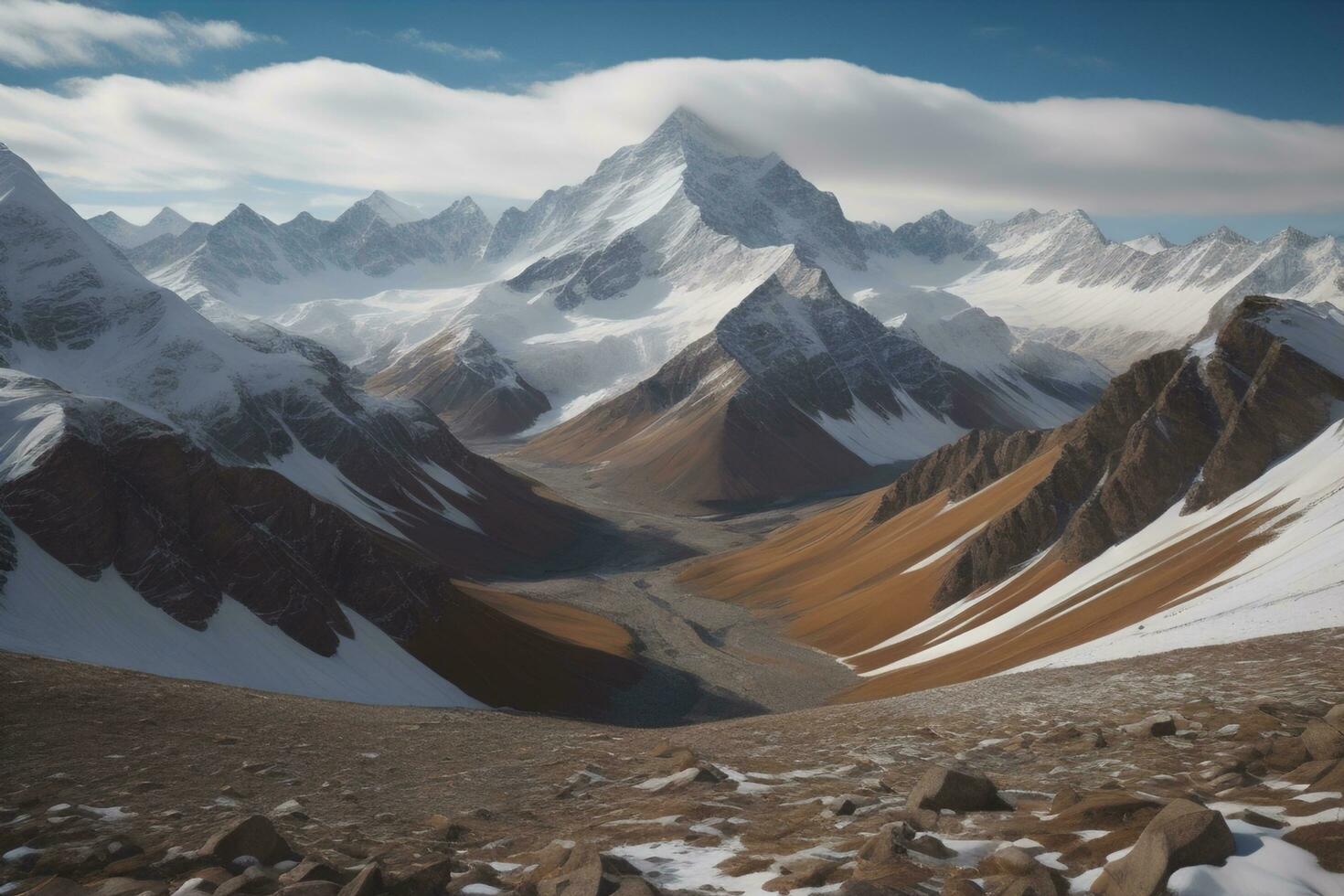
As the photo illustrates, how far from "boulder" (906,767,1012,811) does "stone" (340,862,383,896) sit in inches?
310

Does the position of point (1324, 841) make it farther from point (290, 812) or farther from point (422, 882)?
point (290, 812)

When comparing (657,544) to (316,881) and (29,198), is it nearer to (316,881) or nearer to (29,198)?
(29,198)

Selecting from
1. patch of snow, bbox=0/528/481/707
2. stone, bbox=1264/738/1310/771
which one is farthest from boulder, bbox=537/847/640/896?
patch of snow, bbox=0/528/481/707

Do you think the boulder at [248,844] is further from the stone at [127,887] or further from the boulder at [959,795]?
the boulder at [959,795]

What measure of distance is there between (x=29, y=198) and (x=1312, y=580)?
137366 millimetres

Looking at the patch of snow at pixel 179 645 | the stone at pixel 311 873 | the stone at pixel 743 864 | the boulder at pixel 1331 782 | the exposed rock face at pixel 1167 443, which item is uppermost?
the exposed rock face at pixel 1167 443

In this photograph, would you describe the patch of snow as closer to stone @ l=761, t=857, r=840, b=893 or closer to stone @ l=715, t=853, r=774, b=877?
stone @ l=715, t=853, r=774, b=877

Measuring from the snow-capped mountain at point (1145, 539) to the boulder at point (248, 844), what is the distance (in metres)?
27.0

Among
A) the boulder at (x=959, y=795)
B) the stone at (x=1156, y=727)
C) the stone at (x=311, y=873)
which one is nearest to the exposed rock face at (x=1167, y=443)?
the stone at (x=1156, y=727)

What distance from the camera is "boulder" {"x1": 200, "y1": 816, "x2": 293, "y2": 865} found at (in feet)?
42.0

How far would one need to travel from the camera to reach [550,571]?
131625 mm

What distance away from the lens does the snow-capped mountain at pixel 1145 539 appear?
115 ft

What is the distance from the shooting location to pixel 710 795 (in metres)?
17.0

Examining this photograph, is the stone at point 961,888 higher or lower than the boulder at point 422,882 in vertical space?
higher
